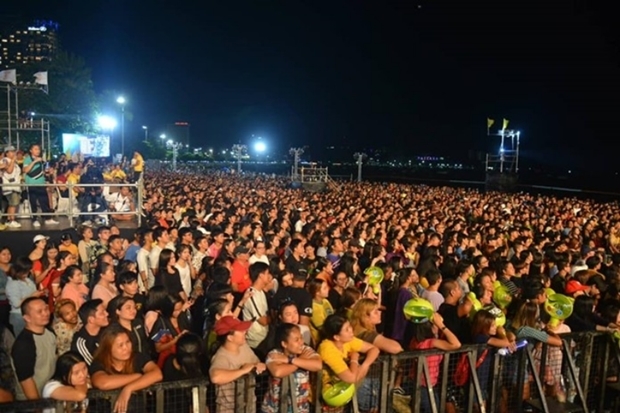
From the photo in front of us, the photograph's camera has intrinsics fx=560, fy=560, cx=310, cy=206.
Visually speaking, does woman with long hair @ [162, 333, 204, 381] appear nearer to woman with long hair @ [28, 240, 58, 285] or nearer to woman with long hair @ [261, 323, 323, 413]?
woman with long hair @ [261, 323, 323, 413]

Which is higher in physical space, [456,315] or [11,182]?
[11,182]

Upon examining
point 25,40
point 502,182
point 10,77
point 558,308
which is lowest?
point 558,308

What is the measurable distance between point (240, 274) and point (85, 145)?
23.6m

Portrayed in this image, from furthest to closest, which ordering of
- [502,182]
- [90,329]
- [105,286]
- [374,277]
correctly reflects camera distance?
[502,182] → [374,277] → [105,286] → [90,329]

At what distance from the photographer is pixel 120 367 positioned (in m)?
4.09

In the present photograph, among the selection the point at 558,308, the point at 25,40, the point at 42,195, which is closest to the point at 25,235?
the point at 42,195

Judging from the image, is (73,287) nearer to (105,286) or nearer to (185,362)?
(105,286)

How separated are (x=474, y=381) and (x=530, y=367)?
2.15ft

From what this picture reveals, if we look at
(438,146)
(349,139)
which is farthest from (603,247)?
(349,139)

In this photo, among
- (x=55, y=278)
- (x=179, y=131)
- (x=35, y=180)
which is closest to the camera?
(x=55, y=278)

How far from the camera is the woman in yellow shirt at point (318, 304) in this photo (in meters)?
5.87

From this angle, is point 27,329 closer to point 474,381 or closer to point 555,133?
point 474,381

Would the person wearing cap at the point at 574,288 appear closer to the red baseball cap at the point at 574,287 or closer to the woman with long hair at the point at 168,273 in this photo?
the red baseball cap at the point at 574,287

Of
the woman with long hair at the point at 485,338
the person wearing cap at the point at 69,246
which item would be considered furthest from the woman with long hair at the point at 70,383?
the person wearing cap at the point at 69,246
